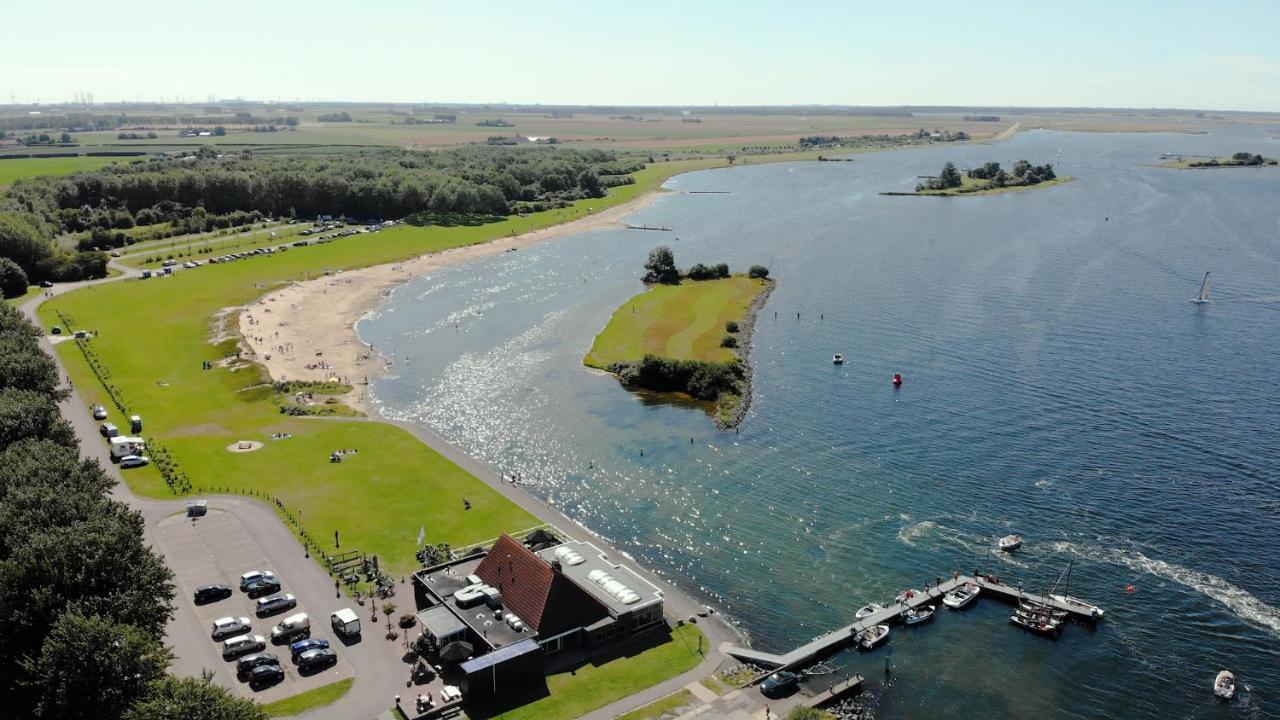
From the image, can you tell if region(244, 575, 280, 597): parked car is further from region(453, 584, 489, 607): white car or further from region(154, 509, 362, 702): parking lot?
region(453, 584, 489, 607): white car

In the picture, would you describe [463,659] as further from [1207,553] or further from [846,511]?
[1207,553]

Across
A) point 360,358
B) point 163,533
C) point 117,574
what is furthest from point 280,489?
point 360,358

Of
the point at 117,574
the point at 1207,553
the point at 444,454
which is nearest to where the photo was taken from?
the point at 117,574

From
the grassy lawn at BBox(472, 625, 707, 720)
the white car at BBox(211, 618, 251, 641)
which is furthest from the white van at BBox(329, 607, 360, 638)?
the grassy lawn at BBox(472, 625, 707, 720)

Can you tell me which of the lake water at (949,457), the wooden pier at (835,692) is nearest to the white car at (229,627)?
the lake water at (949,457)

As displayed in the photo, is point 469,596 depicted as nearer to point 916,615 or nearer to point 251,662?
point 251,662
